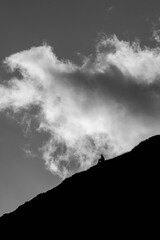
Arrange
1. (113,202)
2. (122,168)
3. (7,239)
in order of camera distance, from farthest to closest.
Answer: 1. (7,239)
2. (122,168)
3. (113,202)

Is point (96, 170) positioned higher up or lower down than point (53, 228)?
higher up

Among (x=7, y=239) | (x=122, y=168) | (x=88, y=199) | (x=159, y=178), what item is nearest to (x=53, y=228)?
(x=88, y=199)

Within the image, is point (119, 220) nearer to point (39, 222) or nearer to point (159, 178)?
point (159, 178)

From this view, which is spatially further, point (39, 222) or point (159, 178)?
point (39, 222)

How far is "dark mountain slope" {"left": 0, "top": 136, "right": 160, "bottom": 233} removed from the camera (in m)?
15.7

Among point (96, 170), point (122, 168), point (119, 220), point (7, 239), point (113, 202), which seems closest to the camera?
point (119, 220)

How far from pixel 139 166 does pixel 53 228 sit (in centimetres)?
687

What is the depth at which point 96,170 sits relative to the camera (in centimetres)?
1997

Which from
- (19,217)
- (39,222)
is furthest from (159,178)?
(19,217)

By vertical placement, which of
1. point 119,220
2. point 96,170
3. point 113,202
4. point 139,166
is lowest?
point 119,220

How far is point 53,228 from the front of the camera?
19.1m

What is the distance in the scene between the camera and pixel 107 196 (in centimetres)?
1764

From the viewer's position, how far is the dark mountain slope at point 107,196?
15741 mm

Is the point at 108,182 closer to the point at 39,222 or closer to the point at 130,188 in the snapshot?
the point at 130,188
